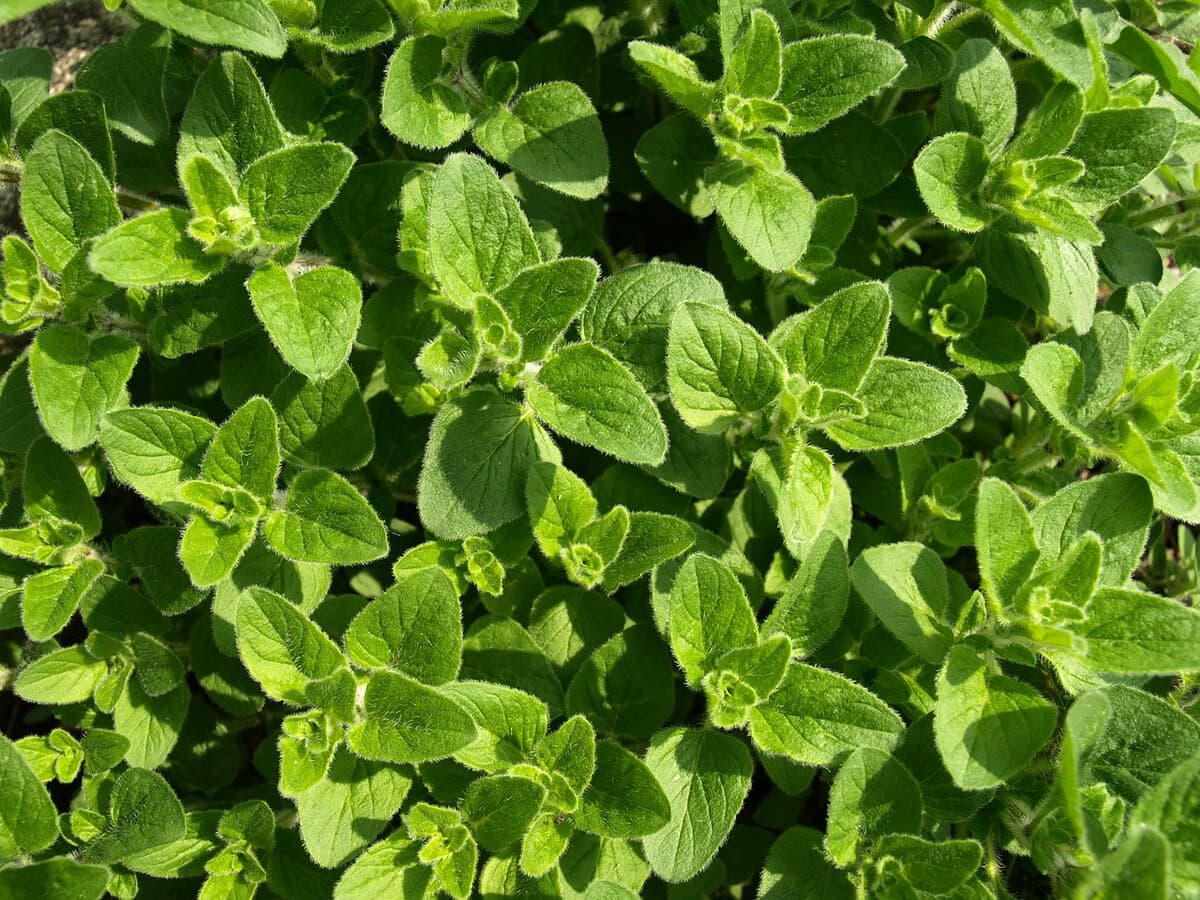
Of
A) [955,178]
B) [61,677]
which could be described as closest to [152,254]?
[61,677]

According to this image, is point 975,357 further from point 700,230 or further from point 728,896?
point 728,896

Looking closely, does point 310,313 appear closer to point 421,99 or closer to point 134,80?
point 421,99

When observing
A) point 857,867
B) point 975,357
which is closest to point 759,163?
point 975,357

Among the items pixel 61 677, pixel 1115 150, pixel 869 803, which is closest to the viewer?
pixel 869 803

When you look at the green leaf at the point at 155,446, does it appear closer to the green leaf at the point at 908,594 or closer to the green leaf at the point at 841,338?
the green leaf at the point at 841,338

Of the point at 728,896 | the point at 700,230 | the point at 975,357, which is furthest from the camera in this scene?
the point at 700,230

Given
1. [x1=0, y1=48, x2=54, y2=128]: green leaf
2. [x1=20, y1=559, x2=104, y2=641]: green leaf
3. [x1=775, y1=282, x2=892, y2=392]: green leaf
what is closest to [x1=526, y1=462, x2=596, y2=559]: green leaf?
[x1=775, y1=282, x2=892, y2=392]: green leaf
